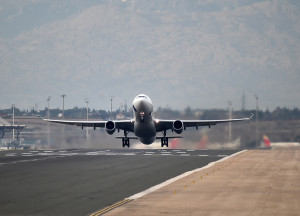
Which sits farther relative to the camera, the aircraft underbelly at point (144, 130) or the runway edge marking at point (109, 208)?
the aircraft underbelly at point (144, 130)

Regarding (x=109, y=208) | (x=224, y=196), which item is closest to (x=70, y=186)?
(x=109, y=208)

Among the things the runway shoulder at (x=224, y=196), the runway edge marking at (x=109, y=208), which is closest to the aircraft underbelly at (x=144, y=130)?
the runway shoulder at (x=224, y=196)

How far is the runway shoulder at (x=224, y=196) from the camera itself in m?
22.8

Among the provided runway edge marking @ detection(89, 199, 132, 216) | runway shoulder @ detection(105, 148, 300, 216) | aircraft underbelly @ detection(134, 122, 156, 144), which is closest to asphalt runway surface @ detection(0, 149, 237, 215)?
runway edge marking @ detection(89, 199, 132, 216)

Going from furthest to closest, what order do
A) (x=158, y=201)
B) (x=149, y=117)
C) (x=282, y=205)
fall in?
(x=149, y=117)
(x=158, y=201)
(x=282, y=205)

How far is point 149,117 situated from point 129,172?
537 inches

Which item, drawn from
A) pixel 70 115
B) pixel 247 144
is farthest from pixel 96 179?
pixel 70 115

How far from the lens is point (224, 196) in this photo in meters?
27.5

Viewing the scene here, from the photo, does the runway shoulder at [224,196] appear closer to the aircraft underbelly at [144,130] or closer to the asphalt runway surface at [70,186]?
the asphalt runway surface at [70,186]

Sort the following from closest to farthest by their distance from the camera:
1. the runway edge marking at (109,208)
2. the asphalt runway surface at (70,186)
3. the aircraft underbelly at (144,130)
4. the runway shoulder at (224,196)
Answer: the runway edge marking at (109,208) → the runway shoulder at (224,196) → the asphalt runway surface at (70,186) → the aircraft underbelly at (144,130)

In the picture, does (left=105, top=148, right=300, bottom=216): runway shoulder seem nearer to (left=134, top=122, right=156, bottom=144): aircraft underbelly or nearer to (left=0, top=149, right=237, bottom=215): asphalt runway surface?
(left=0, top=149, right=237, bottom=215): asphalt runway surface

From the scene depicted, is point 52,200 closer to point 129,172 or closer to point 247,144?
point 129,172

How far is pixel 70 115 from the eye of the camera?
7279 inches

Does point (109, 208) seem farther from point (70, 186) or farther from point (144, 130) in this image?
point (144, 130)
